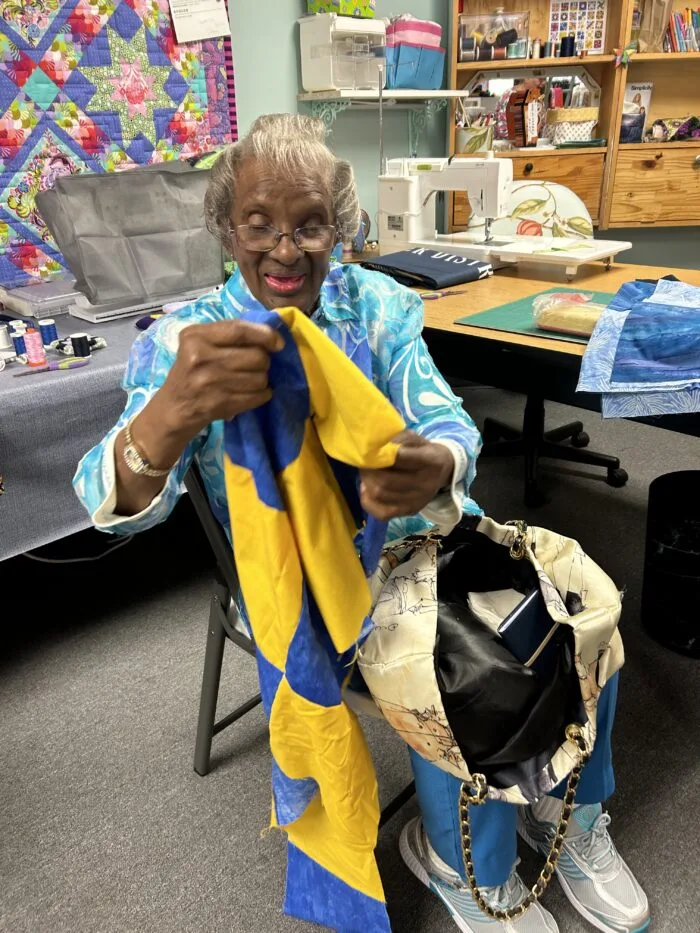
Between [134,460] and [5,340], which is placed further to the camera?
[5,340]

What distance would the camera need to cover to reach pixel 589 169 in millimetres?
3355

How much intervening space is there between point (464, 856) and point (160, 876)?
0.62 meters

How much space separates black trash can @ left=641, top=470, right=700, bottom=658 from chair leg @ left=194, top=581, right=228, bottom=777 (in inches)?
43.8

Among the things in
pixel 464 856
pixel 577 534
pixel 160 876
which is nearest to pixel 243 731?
pixel 160 876

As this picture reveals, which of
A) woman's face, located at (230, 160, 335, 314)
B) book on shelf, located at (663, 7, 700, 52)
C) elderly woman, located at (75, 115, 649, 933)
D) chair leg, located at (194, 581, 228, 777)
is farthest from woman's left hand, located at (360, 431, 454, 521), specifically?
book on shelf, located at (663, 7, 700, 52)

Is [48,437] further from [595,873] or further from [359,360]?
[595,873]

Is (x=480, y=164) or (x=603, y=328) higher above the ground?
(x=480, y=164)

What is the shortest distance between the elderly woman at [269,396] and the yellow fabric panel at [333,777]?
12 cm

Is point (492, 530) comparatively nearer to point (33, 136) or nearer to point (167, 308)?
point (167, 308)

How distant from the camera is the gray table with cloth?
1.42 meters

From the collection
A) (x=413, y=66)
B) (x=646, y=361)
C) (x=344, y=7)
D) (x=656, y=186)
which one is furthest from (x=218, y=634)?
(x=656, y=186)

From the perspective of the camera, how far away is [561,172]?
3352mm

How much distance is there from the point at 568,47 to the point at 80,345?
284 centimetres

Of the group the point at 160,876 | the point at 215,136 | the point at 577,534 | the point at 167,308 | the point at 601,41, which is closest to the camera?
the point at 160,876
